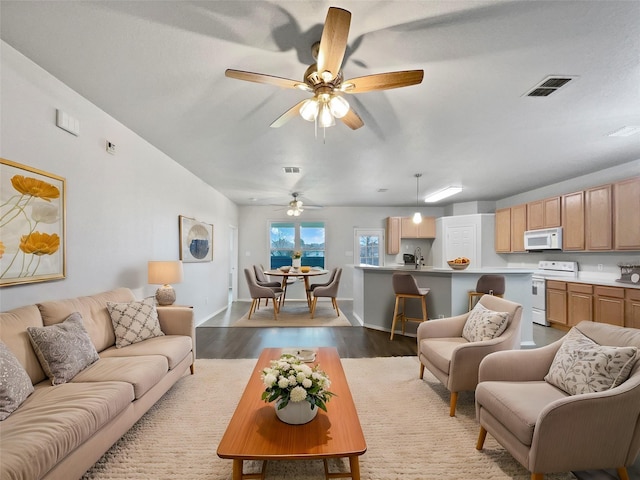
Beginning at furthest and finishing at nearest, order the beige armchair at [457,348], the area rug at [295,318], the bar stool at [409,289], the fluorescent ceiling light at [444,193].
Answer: the fluorescent ceiling light at [444,193] → the area rug at [295,318] → the bar stool at [409,289] → the beige armchair at [457,348]

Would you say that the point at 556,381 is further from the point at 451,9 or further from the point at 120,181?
the point at 120,181

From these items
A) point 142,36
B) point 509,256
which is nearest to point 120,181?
point 142,36

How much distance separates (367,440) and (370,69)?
2601 mm

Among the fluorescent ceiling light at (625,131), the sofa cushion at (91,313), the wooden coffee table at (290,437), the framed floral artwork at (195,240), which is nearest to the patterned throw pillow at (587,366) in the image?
the wooden coffee table at (290,437)

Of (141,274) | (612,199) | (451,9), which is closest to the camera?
(451,9)

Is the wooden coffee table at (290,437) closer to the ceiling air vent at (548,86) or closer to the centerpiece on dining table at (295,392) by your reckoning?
the centerpiece on dining table at (295,392)

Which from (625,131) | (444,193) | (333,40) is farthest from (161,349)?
(444,193)

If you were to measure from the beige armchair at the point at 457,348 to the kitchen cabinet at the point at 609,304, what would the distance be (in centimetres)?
264

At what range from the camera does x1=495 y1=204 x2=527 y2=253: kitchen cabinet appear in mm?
6089

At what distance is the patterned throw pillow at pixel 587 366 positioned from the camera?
1.61 m

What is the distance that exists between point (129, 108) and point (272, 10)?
6.12 ft

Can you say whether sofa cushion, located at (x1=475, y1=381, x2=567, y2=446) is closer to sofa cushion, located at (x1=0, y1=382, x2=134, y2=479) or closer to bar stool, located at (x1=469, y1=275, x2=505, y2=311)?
bar stool, located at (x1=469, y1=275, x2=505, y2=311)

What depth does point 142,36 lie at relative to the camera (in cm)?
184

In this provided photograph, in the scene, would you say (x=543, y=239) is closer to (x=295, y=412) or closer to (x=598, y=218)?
(x=598, y=218)
